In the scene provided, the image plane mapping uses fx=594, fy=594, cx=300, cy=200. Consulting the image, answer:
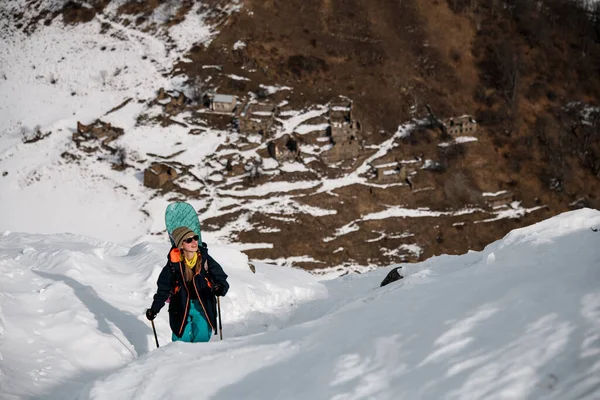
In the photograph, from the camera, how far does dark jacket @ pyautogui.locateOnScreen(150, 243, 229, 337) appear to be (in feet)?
31.3

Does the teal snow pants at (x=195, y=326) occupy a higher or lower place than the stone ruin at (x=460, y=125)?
higher

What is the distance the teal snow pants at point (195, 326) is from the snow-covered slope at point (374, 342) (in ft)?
3.64

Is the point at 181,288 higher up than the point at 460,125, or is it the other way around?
the point at 181,288

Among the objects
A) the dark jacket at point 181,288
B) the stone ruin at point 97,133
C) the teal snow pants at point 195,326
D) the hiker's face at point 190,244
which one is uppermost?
the hiker's face at point 190,244

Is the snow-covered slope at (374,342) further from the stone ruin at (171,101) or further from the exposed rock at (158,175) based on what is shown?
the stone ruin at (171,101)

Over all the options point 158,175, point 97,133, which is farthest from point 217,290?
point 97,133

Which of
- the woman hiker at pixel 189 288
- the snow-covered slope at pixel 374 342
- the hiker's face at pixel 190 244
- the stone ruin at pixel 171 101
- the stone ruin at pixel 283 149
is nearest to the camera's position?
the snow-covered slope at pixel 374 342

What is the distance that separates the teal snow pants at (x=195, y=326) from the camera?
9820mm

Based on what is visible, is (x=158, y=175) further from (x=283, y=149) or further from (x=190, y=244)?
(x=190, y=244)

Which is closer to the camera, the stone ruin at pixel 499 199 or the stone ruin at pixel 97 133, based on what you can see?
the stone ruin at pixel 499 199

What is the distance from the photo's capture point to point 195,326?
9898 millimetres

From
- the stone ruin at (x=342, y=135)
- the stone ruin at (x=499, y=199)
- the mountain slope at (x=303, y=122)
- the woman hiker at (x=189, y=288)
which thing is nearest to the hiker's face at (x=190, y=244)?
the woman hiker at (x=189, y=288)

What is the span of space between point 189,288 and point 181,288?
0.14 metres

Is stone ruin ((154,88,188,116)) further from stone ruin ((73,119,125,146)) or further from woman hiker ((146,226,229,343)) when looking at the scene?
woman hiker ((146,226,229,343))
